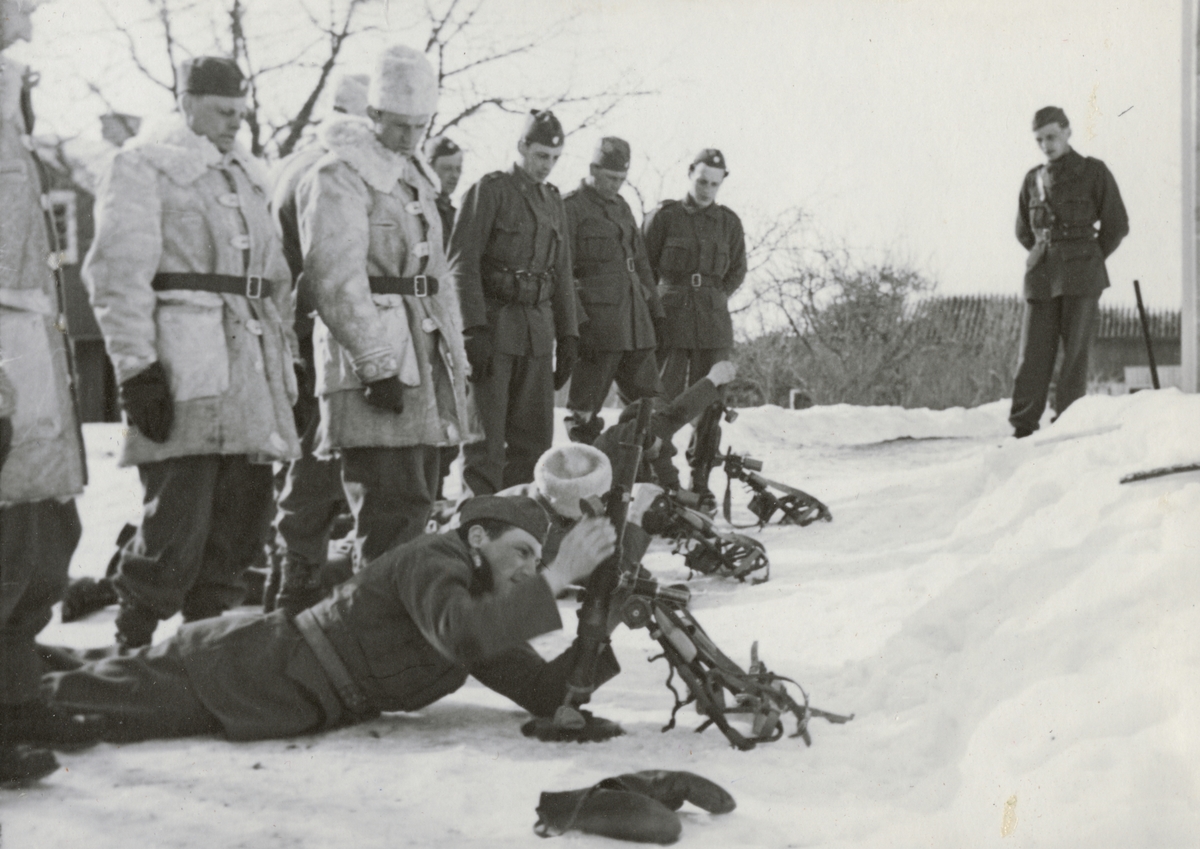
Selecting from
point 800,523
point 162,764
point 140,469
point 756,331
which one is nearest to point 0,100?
point 140,469

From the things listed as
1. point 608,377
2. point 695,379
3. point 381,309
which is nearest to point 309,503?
point 381,309

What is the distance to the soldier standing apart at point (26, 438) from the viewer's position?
8.09 ft

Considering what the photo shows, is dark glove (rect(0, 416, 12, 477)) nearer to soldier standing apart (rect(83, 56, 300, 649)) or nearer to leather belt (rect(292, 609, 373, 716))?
soldier standing apart (rect(83, 56, 300, 649))

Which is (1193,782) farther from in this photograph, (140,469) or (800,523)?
(800,523)

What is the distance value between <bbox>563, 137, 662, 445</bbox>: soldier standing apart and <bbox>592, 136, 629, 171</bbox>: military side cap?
0.10 m

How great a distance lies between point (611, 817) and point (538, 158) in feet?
9.66

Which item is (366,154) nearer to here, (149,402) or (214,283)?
(214,283)

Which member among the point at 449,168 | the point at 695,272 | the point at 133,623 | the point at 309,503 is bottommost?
the point at 133,623

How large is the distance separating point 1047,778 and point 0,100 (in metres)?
2.54

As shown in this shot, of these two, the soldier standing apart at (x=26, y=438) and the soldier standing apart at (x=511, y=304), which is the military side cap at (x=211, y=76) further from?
the soldier standing apart at (x=511, y=304)

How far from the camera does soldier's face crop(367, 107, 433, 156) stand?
11.8 ft

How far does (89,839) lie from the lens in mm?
2260

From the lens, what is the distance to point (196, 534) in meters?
3.15

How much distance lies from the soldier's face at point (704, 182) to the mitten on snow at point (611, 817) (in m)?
4.48
